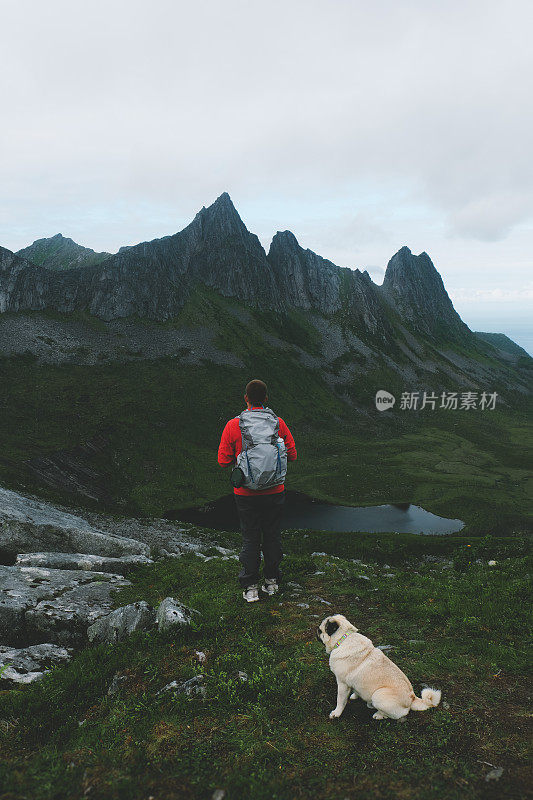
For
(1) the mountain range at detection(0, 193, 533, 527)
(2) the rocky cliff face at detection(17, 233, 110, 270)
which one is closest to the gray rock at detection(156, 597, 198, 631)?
(1) the mountain range at detection(0, 193, 533, 527)

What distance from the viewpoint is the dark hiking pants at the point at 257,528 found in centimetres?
964

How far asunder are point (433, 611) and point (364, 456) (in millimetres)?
88324

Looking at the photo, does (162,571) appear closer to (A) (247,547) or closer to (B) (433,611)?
(A) (247,547)

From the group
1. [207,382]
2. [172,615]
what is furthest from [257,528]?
[207,382]

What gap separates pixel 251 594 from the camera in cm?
1001

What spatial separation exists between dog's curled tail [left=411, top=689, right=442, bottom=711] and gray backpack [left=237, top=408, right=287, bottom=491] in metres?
4.84

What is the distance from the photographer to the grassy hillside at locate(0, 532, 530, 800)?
4297 mm

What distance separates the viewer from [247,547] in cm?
998

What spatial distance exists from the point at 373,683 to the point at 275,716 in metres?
1.52

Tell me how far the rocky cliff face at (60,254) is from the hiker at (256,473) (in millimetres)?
193106

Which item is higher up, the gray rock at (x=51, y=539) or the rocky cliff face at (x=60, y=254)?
the rocky cliff face at (x=60, y=254)

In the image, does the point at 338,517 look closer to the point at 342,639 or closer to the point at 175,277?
the point at 342,639

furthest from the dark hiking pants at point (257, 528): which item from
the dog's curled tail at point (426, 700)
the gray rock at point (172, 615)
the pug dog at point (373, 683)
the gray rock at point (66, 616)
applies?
the dog's curled tail at point (426, 700)

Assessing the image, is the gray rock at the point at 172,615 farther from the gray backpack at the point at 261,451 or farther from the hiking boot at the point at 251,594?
the gray backpack at the point at 261,451
